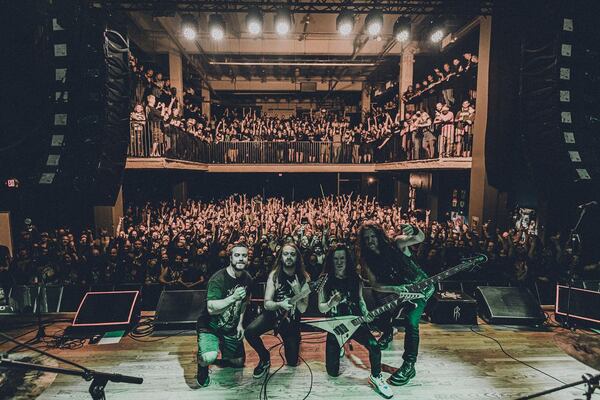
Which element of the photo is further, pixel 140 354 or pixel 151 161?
pixel 151 161

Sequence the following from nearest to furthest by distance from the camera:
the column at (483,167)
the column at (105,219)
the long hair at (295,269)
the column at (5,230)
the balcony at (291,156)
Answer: the long hair at (295,269) → the column at (5,230) → the column at (105,219) → the column at (483,167) → the balcony at (291,156)

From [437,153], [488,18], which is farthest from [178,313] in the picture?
[488,18]

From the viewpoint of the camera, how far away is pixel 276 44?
13023 mm

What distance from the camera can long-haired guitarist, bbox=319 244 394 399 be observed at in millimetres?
3443

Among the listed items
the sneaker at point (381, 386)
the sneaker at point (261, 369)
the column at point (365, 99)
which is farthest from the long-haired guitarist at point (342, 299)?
the column at point (365, 99)

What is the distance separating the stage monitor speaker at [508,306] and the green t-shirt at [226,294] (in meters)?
3.56

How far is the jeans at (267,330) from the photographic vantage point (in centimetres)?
361

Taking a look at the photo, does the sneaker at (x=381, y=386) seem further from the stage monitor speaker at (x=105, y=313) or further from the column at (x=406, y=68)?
the column at (x=406, y=68)

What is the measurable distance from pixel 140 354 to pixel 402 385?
10.1ft

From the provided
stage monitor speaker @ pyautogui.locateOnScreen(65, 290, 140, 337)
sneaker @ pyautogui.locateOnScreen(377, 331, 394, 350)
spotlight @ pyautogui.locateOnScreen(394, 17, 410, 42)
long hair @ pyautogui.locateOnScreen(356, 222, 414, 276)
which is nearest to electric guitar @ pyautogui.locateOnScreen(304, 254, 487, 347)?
long hair @ pyautogui.locateOnScreen(356, 222, 414, 276)

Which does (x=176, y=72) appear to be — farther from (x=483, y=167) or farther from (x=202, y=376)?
(x=202, y=376)

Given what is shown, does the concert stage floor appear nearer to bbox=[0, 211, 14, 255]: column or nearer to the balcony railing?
bbox=[0, 211, 14, 255]: column

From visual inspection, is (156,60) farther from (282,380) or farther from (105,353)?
(282,380)

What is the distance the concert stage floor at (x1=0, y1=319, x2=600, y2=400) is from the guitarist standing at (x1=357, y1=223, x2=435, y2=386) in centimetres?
31
